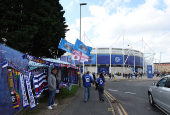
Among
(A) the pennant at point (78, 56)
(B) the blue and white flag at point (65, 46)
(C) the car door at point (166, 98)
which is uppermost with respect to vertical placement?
(B) the blue and white flag at point (65, 46)

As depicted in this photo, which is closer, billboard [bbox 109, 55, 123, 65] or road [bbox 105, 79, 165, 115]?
road [bbox 105, 79, 165, 115]

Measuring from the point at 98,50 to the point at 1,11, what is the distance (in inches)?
2423

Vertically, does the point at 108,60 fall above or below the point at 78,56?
above

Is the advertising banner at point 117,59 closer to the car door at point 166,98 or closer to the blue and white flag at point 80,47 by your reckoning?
the blue and white flag at point 80,47

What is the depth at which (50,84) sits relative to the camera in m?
6.50

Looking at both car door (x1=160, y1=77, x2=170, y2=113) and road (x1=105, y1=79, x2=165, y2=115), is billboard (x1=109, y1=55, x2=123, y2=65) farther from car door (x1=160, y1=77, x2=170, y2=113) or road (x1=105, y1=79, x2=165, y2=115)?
car door (x1=160, y1=77, x2=170, y2=113)

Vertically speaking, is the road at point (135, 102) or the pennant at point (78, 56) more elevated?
the pennant at point (78, 56)

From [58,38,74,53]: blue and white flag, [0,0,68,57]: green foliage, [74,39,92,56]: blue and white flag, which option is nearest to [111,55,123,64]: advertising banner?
[0,0,68,57]: green foliage

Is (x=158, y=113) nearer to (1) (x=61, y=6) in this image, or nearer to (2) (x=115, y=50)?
(1) (x=61, y=6)

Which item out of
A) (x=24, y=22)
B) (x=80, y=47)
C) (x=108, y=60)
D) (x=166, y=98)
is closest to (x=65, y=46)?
(x=80, y=47)

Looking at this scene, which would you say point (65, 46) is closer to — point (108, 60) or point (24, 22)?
point (24, 22)

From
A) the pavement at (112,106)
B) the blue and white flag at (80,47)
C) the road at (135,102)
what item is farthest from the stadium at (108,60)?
the pavement at (112,106)

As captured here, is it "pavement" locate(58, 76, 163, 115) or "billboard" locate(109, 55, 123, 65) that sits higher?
"billboard" locate(109, 55, 123, 65)

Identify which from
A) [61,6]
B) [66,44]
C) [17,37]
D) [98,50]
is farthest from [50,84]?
[98,50]
